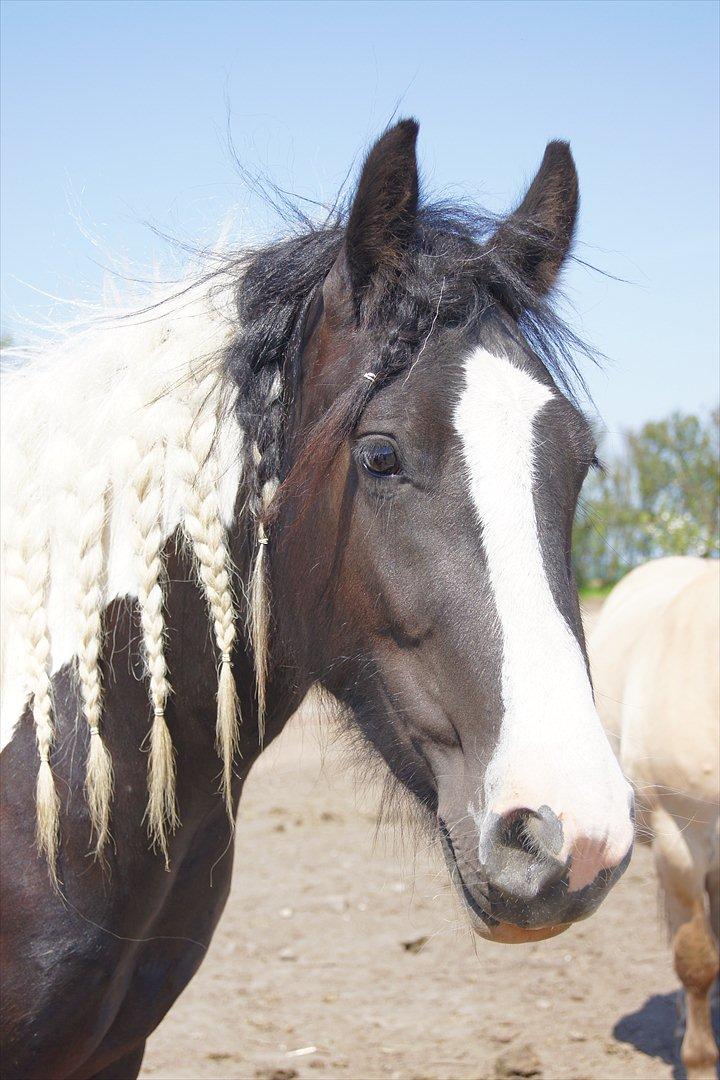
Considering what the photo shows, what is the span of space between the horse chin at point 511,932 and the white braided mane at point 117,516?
0.65 m

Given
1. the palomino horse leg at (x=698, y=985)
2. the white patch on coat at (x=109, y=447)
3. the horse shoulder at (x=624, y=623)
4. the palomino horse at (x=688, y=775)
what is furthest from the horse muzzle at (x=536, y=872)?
the horse shoulder at (x=624, y=623)

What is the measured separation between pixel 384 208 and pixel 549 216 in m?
0.52

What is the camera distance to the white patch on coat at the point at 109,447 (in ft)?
6.93

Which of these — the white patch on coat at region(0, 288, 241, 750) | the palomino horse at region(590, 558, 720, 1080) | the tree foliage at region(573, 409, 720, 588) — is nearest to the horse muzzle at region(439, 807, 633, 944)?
the white patch on coat at region(0, 288, 241, 750)

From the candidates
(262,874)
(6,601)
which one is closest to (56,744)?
(6,601)

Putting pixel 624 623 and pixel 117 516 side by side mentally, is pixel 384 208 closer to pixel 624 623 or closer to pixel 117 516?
pixel 117 516

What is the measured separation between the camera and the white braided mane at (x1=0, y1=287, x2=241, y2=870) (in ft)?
6.79

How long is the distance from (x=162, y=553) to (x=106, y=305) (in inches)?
32.0

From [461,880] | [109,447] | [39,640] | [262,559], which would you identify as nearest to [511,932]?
[461,880]

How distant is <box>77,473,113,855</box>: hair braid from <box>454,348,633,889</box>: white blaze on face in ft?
2.80

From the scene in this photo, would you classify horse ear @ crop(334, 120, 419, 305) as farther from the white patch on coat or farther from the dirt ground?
the dirt ground

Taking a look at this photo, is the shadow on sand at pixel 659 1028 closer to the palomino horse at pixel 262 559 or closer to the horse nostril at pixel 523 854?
the palomino horse at pixel 262 559

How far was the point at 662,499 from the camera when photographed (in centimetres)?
1445

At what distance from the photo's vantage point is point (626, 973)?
4961mm
